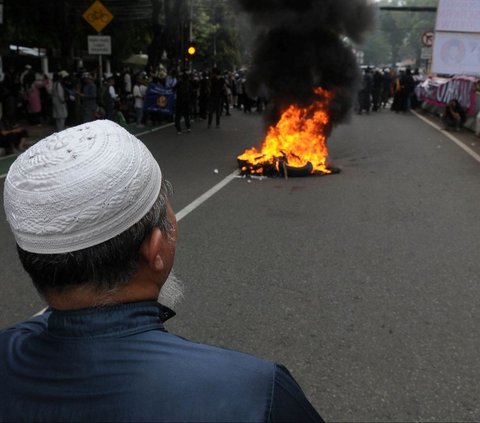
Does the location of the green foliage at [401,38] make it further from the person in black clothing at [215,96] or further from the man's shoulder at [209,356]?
the man's shoulder at [209,356]

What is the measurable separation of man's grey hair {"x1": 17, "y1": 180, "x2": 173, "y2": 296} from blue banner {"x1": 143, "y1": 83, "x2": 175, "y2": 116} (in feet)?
57.7

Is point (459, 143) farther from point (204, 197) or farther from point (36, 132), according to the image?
point (36, 132)

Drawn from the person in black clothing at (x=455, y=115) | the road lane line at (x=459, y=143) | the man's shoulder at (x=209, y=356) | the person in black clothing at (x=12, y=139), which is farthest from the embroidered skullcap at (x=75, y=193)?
the person in black clothing at (x=455, y=115)

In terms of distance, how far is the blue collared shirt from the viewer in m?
0.95

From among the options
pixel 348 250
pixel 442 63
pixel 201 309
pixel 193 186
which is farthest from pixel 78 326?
pixel 442 63

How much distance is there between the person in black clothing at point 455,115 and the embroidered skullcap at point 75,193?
17288 mm

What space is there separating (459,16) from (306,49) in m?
8.02

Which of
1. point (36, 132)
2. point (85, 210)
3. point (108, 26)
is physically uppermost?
point (108, 26)

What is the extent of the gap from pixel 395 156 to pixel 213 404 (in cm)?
1182

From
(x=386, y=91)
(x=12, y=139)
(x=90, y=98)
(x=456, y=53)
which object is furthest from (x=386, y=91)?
(x=12, y=139)

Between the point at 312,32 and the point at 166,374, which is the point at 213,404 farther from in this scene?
the point at 312,32

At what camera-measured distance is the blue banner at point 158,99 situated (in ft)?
59.5

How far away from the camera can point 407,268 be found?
5016 mm

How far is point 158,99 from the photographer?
59.9 feet
